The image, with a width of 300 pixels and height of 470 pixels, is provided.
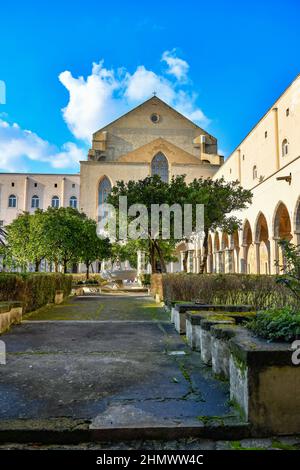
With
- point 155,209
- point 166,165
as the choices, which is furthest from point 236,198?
point 166,165

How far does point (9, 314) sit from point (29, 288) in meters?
1.88

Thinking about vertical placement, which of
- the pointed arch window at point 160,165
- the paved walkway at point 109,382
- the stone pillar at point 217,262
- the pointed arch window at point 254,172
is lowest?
the paved walkway at point 109,382

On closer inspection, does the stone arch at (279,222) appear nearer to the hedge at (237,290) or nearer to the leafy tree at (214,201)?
the leafy tree at (214,201)

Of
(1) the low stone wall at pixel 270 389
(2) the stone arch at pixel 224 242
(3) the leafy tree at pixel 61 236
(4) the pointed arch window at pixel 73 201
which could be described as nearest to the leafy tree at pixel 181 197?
(3) the leafy tree at pixel 61 236

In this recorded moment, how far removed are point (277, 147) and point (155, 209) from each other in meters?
14.9

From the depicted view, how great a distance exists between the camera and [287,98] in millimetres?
24859

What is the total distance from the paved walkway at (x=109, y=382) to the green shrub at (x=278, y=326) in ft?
2.05

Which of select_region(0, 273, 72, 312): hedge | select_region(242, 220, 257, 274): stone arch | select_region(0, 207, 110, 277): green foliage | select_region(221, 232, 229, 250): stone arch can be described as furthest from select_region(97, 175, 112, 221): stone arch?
select_region(0, 273, 72, 312): hedge

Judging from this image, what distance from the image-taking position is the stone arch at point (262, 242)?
2422 cm

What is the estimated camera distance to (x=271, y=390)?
239cm

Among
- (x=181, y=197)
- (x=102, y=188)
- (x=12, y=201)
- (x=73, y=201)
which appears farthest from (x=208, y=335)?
(x=12, y=201)

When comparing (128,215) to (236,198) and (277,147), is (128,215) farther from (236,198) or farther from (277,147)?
(277,147)

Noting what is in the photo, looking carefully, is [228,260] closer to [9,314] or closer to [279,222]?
[279,222]

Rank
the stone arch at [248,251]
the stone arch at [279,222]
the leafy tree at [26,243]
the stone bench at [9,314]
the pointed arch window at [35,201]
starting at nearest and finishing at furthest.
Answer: the stone bench at [9,314], the leafy tree at [26,243], the stone arch at [279,222], the stone arch at [248,251], the pointed arch window at [35,201]
